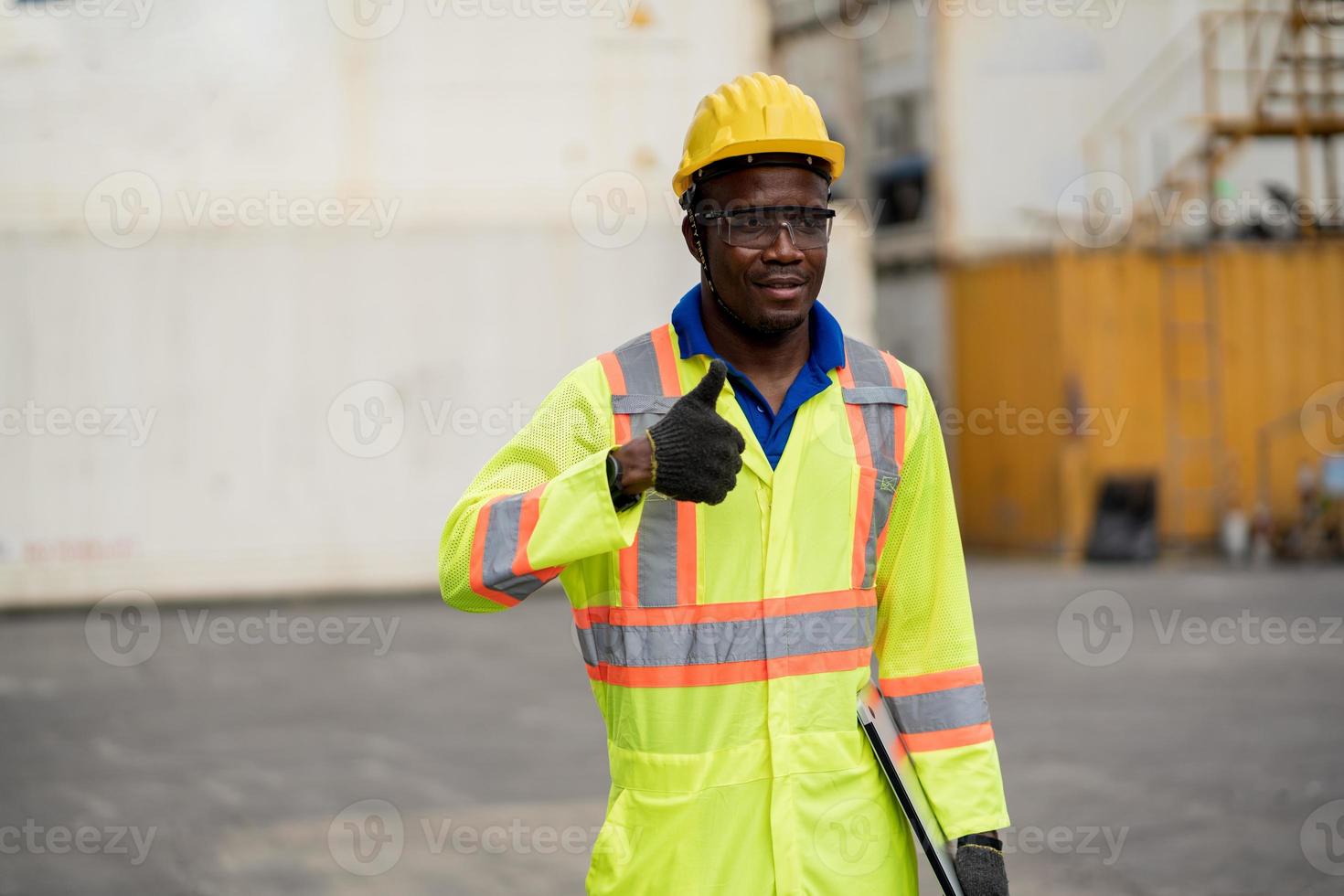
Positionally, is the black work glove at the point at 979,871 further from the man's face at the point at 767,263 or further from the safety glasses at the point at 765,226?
the safety glasses at the point at 765,226

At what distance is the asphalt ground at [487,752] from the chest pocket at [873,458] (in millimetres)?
3278

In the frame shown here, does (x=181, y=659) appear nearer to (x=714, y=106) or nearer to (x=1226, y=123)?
(x=714, y=106)

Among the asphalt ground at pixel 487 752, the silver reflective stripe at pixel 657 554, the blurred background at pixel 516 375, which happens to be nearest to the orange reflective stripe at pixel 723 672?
the silver reflective stripe at pixel 657 554

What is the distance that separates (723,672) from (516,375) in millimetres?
12561

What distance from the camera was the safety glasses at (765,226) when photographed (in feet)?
7.37

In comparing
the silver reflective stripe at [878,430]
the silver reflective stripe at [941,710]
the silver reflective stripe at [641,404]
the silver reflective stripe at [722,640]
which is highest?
the silver reflective stripe at [641,404]

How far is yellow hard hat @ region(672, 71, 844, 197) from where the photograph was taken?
7.32 feet

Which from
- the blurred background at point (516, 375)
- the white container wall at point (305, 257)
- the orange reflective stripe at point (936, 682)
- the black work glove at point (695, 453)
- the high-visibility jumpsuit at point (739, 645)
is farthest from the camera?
the white container wall at point (305, 257)

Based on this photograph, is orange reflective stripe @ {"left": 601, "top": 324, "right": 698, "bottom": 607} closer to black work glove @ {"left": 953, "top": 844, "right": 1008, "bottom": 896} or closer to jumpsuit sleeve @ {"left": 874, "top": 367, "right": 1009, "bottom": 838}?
jumpsuit sleeve @ {"left": 874, "top": 367, "right": 1009, "bottom": 838}

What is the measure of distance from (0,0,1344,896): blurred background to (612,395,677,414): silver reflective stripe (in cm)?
384

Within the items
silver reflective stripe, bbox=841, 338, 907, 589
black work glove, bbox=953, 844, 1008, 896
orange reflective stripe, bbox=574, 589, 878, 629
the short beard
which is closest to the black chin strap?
the short beard

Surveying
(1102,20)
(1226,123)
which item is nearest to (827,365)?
(1226,123)

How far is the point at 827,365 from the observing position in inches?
91.7

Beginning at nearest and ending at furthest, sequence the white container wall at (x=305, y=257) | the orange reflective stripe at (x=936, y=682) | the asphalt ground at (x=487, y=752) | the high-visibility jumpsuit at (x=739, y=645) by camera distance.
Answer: the high-visibility jumpsuit at (x=739, y=645) < the orange reflective stripe at (x=936, y=682) < the asphalt ground at (x=487, y=752) < the white container wall at (x=305, y=257)
